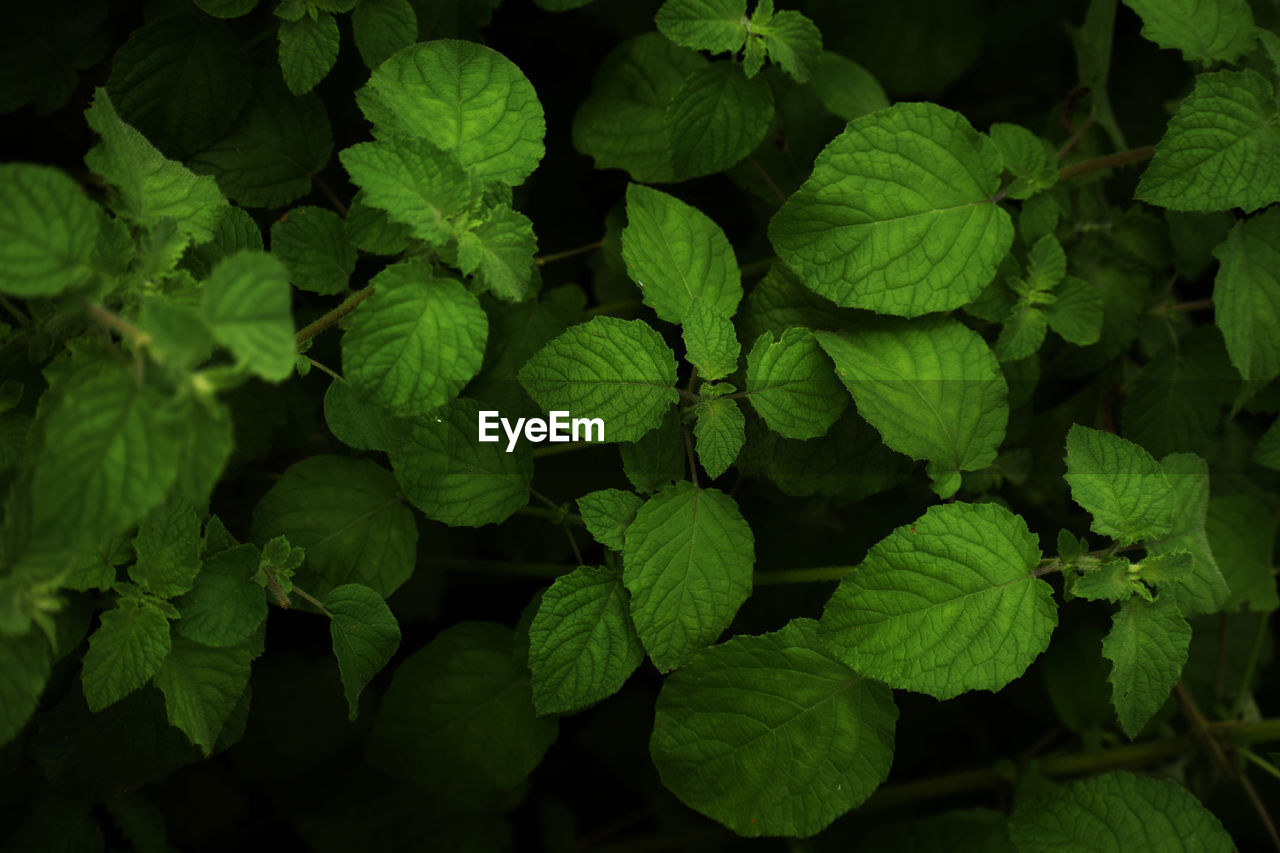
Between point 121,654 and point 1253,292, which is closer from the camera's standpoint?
point 121,654

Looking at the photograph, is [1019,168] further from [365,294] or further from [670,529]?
[365,294]

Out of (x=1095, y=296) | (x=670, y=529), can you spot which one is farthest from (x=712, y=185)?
(x=670, y=529)

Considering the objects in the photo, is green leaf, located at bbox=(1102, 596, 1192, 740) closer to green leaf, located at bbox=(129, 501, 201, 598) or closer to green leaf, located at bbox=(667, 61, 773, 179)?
green leaf, located at bbox=(667, 61, 773, 179)

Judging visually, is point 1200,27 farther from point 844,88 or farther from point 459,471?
point 459,471

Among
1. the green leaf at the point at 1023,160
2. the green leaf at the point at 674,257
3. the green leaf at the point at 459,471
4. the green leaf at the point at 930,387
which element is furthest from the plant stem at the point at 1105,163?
the green leaf at the point at 459,471

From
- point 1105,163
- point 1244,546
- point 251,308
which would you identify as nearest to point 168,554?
point 251,308

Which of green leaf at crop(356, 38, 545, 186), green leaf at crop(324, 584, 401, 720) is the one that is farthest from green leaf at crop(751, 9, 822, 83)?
green leaf at crop(324, 584, 401, 720)

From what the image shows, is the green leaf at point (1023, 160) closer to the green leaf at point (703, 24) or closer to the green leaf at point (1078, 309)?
the green leaf at point (1078, 309)
